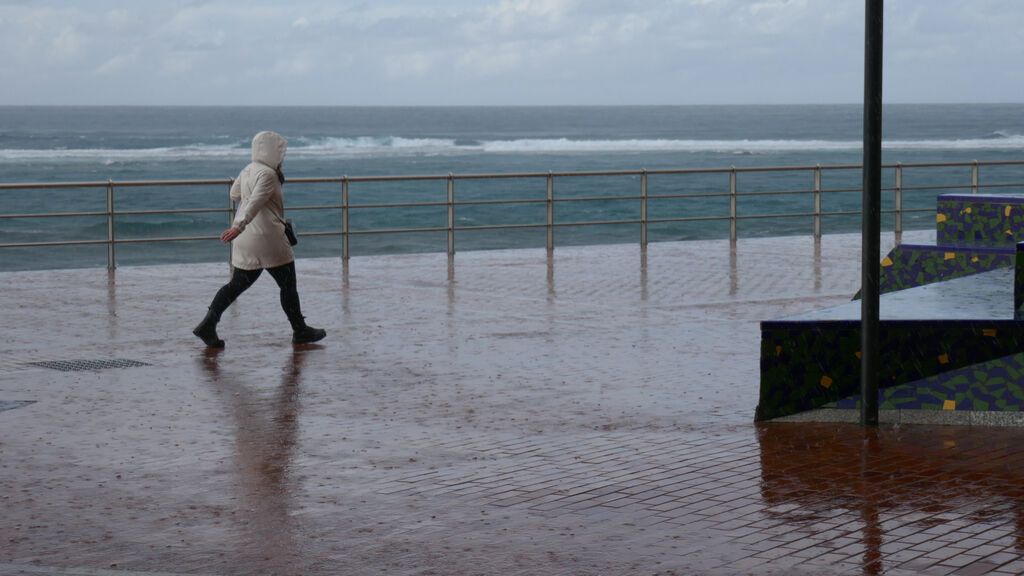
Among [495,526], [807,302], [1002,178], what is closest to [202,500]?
[495,526]

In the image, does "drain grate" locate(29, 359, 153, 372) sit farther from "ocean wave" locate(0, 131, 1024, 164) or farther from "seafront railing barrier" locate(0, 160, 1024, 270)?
"ocean wave" locate(0, 131, 1024, 164)

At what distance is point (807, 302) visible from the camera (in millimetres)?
15148

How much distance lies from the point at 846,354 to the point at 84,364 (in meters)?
5.43

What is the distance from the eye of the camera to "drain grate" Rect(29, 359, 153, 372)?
11.1m

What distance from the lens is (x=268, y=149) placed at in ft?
39.4

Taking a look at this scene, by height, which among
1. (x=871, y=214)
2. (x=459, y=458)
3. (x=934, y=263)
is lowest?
(x=459, y=458)

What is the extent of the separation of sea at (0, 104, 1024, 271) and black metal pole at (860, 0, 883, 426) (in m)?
9.98

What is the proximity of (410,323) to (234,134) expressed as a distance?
100838mm

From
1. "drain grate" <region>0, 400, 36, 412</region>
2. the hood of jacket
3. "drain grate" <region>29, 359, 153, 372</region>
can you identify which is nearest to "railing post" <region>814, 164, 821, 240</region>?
the hood of jacket

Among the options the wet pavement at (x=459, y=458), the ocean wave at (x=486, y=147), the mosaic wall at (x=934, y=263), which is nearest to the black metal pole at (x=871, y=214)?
the wet pavement at (x=459, y=458)

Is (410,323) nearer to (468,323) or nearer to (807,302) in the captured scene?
(468,323)

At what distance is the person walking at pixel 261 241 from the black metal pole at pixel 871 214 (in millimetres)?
4923

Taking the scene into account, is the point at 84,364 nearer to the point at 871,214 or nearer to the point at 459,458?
the point at 459,458

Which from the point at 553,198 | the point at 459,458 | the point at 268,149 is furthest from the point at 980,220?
the point at 553,198
